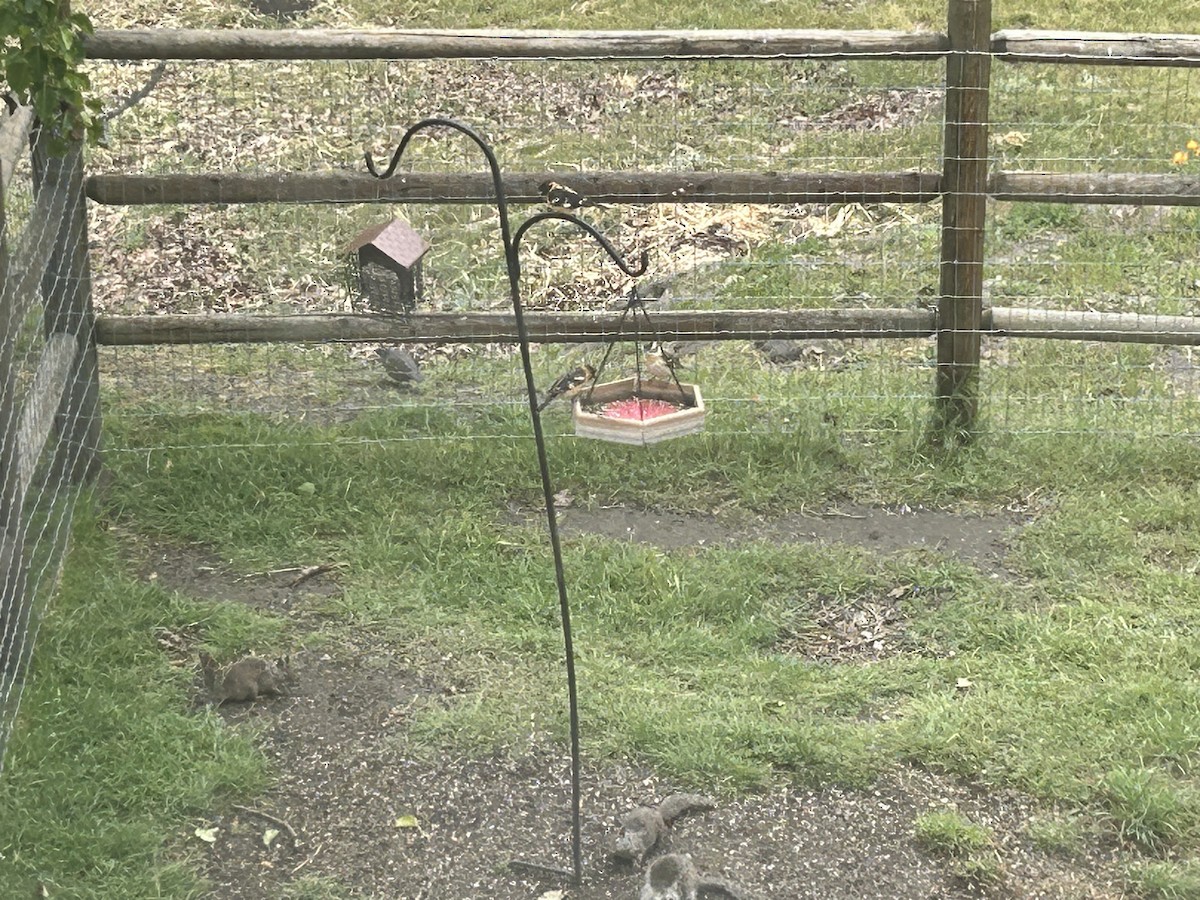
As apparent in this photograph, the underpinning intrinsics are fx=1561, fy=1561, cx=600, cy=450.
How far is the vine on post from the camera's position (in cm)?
478

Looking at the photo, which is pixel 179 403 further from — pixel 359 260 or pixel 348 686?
pixel 348 686

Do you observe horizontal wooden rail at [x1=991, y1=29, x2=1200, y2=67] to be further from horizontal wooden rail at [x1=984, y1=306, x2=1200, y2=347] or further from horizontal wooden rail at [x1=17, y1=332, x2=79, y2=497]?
horizontal wooden rail at [x1=17, y1=332, x2=79, y2=497]

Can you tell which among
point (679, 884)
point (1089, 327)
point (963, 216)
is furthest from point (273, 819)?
point (1089, 327)

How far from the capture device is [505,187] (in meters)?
6.22

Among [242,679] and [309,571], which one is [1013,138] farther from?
[242,679]

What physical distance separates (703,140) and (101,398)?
4189 millimetres

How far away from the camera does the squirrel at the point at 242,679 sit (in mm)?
4867

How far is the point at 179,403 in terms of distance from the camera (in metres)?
6.84

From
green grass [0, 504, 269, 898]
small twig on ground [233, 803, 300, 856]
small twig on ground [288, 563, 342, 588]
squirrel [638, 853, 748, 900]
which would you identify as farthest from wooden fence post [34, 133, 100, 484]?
squirrel [638, 853, 748, 900]

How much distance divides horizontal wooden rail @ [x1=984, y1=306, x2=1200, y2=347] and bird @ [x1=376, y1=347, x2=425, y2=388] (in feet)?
8.22

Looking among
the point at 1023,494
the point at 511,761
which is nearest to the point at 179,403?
the point at 511,761

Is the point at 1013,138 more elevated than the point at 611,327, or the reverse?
the point at 1013,138

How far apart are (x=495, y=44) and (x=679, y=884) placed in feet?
11.4

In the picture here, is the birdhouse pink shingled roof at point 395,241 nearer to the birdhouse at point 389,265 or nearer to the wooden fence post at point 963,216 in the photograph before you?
the birdhouse at point 389,265
